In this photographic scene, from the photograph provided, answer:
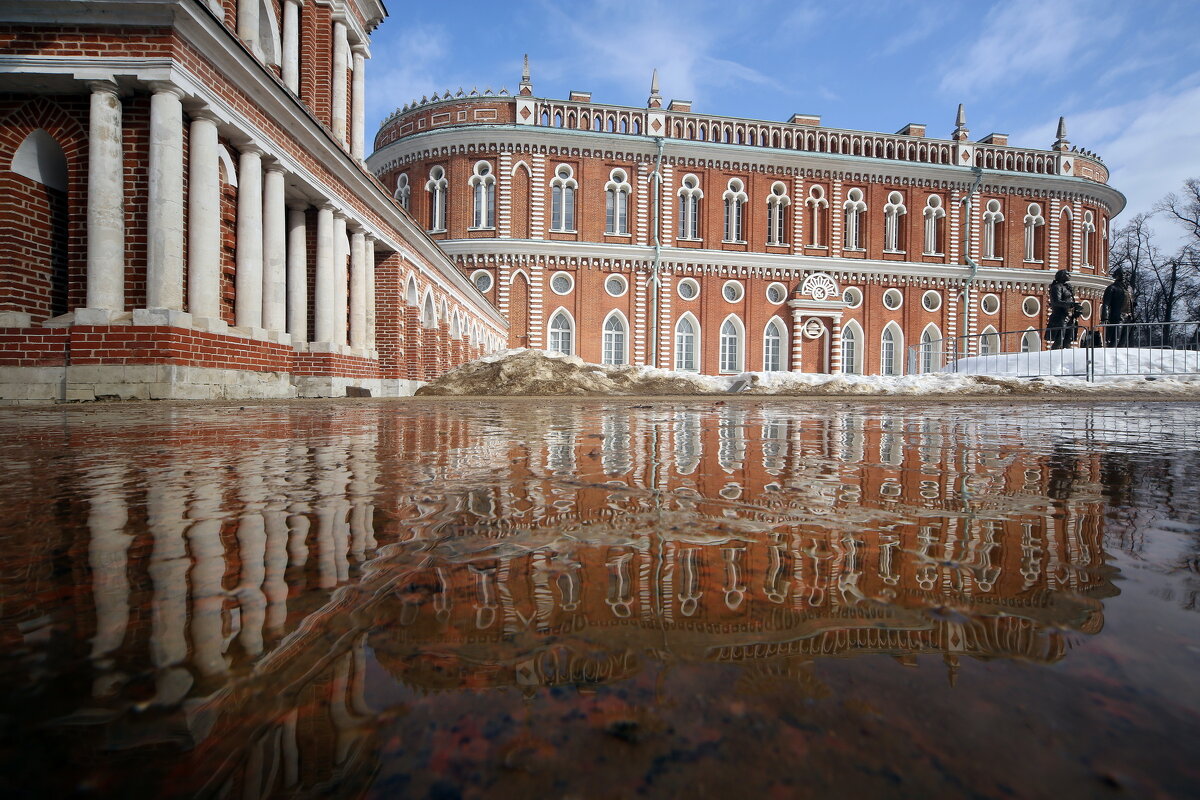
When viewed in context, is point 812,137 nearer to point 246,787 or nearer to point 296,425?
point 296,425

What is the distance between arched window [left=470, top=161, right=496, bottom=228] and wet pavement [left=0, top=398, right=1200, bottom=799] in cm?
2442

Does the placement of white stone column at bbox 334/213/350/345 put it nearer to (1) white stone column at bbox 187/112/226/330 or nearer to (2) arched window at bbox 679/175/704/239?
(1) white stone column at bbox 187/112/226/330

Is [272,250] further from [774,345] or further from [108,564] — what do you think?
[774,345]

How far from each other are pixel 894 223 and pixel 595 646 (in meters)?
30.8

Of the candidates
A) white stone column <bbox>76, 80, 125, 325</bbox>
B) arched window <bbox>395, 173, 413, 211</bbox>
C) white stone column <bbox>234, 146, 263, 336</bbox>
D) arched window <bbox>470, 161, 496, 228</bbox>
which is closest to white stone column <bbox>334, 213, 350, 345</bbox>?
white stone column <bbox>234, 146, 263, 336</bbox>

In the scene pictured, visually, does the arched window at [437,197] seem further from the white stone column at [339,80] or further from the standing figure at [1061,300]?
the standing figure at [1061,300]

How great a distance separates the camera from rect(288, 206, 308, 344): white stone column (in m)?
9.21

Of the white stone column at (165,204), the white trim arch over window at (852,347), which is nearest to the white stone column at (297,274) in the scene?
the white stone column at (165,204)

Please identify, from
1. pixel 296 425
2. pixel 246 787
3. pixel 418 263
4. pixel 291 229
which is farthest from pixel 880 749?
pixel 418 263

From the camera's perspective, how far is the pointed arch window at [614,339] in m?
24.7

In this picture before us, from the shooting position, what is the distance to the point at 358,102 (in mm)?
12305

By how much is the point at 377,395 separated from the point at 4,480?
9.68 metres

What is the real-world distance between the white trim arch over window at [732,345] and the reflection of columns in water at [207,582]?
25.3 meters

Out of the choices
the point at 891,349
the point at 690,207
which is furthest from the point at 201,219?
the point at 891,349
